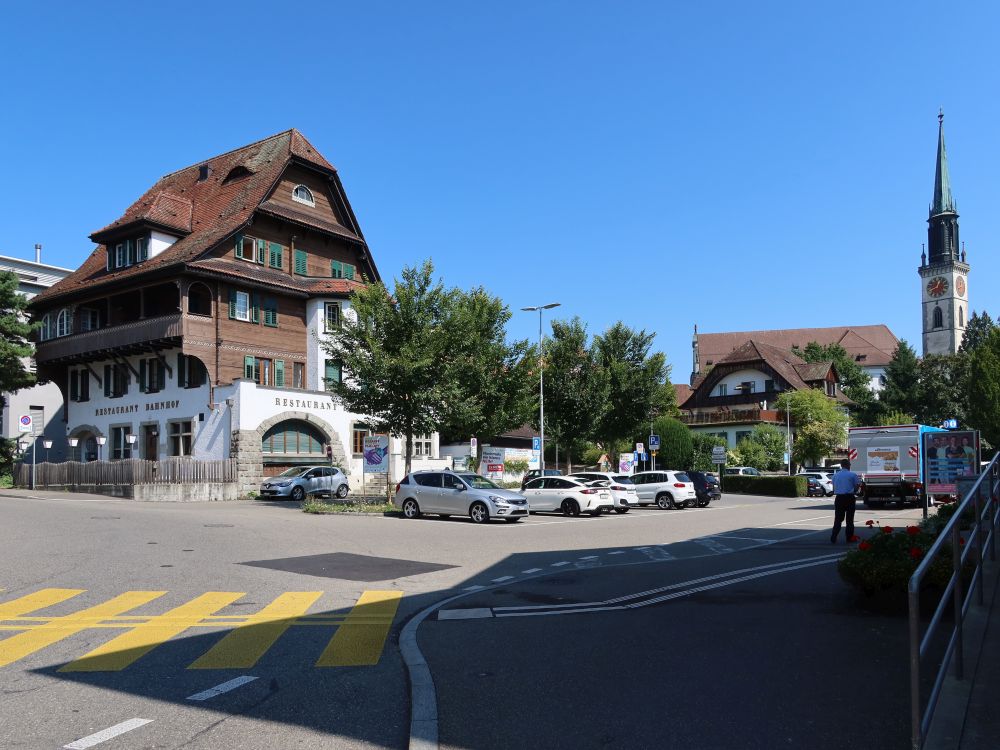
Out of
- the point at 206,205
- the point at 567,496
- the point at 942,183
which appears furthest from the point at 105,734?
the point at 942,183

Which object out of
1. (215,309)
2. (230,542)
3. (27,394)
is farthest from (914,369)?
(230,542)

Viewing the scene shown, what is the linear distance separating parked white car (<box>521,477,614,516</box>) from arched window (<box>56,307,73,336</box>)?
2919 centimetres

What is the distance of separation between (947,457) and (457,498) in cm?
1511

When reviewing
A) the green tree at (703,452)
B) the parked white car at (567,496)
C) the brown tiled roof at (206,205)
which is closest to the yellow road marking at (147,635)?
the parked white car at (567,496)

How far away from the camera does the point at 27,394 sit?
5597 centimetres

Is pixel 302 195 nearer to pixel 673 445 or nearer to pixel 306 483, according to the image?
pixel 306 483

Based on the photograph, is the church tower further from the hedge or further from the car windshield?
the car windshield

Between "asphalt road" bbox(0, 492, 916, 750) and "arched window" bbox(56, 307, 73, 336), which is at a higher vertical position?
"arched window" bbox(56, 307, 73, 336)

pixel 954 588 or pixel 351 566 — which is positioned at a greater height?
pixel 954 588

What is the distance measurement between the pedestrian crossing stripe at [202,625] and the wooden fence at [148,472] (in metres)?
26.9

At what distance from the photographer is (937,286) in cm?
13462

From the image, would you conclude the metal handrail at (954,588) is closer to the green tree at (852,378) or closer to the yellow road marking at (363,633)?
the yellow road marking at (363,633)

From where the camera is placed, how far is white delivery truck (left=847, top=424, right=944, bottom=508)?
32.4 meters

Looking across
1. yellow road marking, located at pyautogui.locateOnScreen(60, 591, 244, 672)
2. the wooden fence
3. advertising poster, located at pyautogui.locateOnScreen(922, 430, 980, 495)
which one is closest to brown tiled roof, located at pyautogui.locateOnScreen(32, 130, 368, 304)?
the wooden fence
